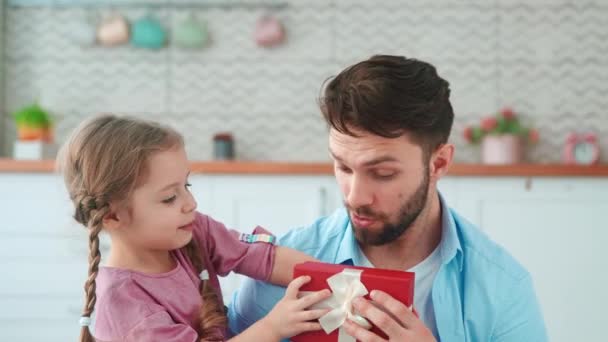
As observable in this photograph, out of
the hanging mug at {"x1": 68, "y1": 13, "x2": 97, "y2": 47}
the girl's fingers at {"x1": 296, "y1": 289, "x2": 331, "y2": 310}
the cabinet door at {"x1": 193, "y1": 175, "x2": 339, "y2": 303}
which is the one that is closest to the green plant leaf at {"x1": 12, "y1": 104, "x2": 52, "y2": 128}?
the hanging mug at {"x1": 68, "y1": 13, "x2": 97, "y2": 47}

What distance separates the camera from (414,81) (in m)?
1.28

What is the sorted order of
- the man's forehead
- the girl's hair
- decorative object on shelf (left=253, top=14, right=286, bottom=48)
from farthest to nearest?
decorative object on shelf (left=253, top=14, right=286, bottom=48) < the man's forehead < the girl's hair

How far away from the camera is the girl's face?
1153mm

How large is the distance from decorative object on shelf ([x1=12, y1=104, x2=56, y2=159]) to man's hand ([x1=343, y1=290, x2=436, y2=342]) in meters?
2.74

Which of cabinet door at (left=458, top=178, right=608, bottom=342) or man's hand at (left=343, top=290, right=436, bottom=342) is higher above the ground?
man's hand at (left=343, top=290, right=436, bottom=342)

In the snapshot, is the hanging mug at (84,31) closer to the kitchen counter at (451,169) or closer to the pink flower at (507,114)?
the kitchen counter at (451,169)

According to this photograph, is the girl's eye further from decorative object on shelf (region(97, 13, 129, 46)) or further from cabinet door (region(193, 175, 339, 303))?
decorative object on shelf (region(97, 13, 129, 46))

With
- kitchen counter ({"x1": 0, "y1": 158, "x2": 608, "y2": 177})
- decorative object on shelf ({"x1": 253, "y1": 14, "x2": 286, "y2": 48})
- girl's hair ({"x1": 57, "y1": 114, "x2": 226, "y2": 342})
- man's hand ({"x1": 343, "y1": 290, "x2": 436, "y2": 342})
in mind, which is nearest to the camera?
man's hand ({"x1": 343, "y1": 290, "x2": 436, "y2": 342})

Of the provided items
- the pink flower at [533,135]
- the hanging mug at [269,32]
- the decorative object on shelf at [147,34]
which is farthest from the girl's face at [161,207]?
Answer: the pink flower at [533,135]

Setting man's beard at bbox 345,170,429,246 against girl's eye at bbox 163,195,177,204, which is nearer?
girl's eye at bbox 163,195,177,204

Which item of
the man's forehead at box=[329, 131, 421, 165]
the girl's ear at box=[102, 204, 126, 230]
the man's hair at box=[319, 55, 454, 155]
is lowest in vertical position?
the girl's ear at box=[102, 204, 126, 230]

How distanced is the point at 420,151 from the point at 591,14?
2845 millimetres

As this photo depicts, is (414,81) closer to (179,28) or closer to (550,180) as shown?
(550,180)

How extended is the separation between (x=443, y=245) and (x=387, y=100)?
348 millimetres
